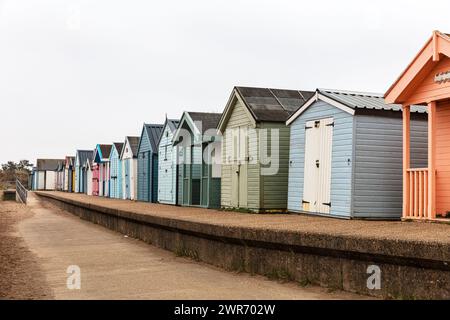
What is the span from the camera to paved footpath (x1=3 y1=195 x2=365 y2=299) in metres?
8.59

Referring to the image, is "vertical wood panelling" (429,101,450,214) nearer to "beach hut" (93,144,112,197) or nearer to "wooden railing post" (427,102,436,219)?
"wooden railing post" (427,102,436,219)

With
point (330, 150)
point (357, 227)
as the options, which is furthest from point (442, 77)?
point (357, 227)

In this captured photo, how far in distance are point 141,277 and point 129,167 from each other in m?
22.8

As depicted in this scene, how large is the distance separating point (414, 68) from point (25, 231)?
53.2 feet

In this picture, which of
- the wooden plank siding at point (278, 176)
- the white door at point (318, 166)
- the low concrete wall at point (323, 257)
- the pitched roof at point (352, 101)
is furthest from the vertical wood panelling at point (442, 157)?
the wooden plank siding at point (278, 176)

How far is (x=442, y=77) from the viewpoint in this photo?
1191 cm

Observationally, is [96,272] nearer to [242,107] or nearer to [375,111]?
[375,111]

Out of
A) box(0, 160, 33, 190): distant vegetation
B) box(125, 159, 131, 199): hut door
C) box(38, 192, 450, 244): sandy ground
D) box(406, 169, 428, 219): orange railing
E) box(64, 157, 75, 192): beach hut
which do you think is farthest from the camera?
box(0, 160, 33, 190): distant vegetation

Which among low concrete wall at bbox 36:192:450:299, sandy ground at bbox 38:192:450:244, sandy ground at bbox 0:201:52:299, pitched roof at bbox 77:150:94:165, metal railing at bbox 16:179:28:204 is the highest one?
pitched roof at bbox 77:150:94:165

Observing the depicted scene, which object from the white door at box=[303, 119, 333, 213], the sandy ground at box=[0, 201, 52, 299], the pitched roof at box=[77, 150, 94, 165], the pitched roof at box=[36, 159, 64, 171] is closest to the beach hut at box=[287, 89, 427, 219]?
the white door at box=[303, 119, 333, 213]

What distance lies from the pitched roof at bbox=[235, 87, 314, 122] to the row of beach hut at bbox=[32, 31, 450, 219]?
0.12 ft

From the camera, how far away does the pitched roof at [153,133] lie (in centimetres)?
2876

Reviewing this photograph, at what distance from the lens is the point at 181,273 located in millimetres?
10836

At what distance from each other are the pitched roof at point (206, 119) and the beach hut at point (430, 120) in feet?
33.5
